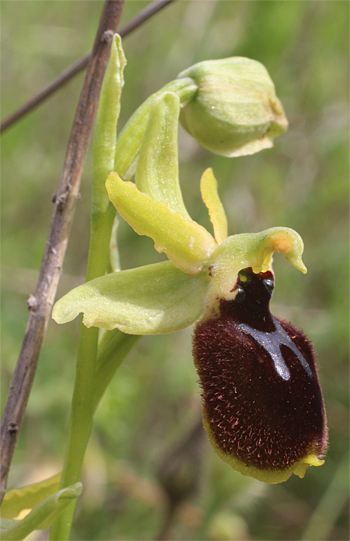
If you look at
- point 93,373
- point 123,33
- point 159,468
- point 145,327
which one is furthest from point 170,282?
point 159,468

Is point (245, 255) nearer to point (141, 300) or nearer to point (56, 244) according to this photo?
point (141, 300)

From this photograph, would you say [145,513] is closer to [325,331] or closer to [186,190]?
[325,331]

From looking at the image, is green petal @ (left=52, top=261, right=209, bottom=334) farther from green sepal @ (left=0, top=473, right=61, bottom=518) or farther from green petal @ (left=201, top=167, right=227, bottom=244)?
green sepal @ (left=0, top=473, right=61, bottom=518)

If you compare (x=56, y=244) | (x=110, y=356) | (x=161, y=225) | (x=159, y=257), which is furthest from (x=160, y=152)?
(x=159, y=257)

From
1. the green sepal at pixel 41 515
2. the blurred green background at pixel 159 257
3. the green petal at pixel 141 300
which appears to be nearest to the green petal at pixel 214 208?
the green petal at pixel 141 300

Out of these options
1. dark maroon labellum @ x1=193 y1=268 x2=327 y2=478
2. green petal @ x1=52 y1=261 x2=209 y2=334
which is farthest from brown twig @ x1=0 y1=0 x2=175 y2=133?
dark maroon labellum @ x1=193 y1=268 x2=327 y2=478
